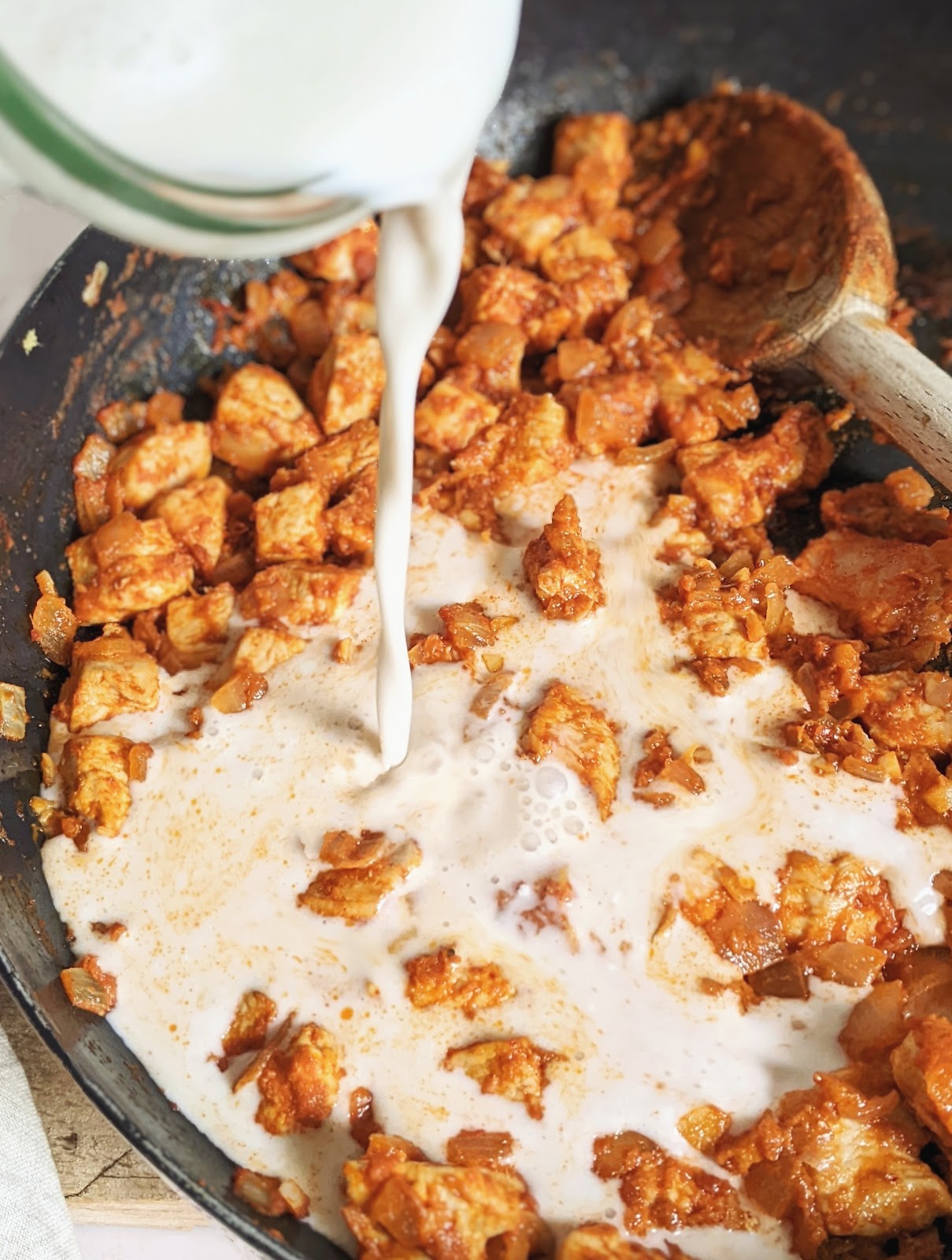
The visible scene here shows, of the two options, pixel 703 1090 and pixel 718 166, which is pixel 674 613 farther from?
pixel 718 166

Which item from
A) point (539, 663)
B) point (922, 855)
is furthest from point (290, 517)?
point (922, 855)

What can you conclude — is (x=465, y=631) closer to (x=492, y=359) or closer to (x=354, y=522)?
(x=354, y=522)

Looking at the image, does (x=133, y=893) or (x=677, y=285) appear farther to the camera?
(x=677, y=285)

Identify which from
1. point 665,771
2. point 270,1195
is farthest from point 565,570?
point 270,1195

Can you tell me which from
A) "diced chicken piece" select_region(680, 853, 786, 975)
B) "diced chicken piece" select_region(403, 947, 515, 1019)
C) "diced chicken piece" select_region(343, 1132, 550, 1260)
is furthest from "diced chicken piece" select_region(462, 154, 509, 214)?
"diced chicken piece" select_region(343, 1132, 550, 1260)

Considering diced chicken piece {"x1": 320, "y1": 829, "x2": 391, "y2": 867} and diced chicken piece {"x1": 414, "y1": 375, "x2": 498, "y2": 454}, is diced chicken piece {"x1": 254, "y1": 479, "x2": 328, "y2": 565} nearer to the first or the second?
diced chicken piece {"x1": 414, "y1": 375, "x2": 498, "y2": 454}
